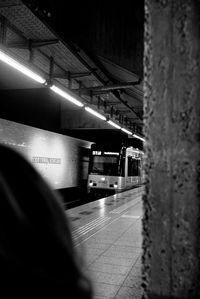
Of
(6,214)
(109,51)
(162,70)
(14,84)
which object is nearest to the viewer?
(6,214)

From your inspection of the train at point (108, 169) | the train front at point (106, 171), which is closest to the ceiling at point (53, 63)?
the train at point (108, 169)

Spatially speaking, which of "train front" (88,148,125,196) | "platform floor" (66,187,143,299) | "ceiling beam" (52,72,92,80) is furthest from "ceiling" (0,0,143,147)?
"platform floor" (66,187,143,299)

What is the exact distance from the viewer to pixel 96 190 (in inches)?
531

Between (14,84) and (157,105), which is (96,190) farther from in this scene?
(157,105)

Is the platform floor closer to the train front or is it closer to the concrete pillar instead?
the concrete pillar

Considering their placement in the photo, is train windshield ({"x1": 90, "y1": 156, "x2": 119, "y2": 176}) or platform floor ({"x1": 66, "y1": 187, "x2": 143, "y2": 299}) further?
train windshield ({"x1": 90, "y1": 156, "x2": 119, "y2": 176})

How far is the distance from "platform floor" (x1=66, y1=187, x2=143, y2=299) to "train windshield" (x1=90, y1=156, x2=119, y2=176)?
16.7 feet

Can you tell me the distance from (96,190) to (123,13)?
973 cm

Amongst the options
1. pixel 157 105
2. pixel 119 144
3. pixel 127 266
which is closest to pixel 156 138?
pixel 157 105

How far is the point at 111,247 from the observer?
4.54 metres

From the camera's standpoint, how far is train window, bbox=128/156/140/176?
14375 millimetres

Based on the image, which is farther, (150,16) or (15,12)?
(15,12)

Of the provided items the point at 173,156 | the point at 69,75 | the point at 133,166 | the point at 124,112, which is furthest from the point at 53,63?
the point at 133,166

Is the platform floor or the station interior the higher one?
the station interior
